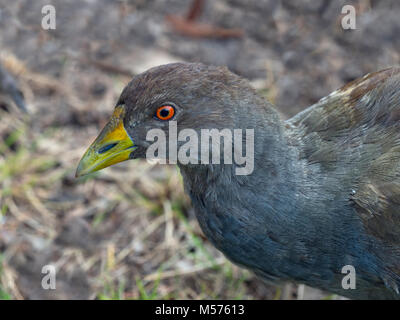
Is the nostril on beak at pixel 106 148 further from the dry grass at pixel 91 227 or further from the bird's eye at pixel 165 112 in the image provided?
the dry grass at pixel 91 227

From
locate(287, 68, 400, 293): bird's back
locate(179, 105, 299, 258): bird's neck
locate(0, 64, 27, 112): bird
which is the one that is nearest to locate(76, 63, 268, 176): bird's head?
locate(179, 105, 299, 258): bird's neck

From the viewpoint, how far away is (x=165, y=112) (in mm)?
3158

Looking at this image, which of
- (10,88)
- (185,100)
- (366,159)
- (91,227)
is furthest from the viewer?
(10,88)

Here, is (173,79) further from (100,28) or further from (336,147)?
(100,28)

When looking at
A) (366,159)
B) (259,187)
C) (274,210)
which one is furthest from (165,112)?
(366,159)

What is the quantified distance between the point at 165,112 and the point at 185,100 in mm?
124

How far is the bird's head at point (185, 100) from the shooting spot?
313cm

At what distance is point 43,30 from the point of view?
19.8ft

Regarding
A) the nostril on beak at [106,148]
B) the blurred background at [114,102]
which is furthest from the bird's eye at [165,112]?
the blurred background at [114,102]

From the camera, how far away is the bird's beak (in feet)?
10.7

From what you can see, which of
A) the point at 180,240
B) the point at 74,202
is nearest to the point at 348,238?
the point at 180,240

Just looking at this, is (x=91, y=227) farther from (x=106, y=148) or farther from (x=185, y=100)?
(x=185, y=100)

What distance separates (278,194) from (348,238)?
0.46 metres
